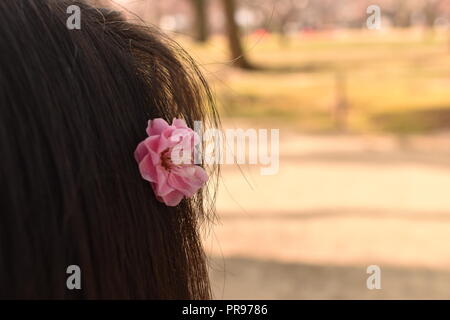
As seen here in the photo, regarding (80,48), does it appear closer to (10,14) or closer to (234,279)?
(10,14)

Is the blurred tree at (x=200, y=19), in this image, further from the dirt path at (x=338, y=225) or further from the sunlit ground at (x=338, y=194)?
the dirt path at (x=338, y=225)

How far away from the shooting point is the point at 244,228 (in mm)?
5410

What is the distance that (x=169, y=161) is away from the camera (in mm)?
754

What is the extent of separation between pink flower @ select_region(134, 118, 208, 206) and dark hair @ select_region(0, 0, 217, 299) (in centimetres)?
2

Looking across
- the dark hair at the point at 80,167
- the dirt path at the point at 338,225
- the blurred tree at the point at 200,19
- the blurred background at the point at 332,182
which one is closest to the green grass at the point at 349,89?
the blurred background at the point at 332,182

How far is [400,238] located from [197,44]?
39.5 feet

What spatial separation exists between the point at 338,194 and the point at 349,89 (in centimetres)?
617

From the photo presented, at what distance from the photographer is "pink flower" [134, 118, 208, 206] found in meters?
0.73

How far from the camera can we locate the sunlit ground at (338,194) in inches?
169

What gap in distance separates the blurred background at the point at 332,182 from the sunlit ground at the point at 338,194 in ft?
0.04

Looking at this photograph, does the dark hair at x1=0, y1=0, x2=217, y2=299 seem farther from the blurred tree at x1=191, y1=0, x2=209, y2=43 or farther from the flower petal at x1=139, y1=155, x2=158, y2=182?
the blurred tree at x1=191, y1=0, x2=209, y2=43

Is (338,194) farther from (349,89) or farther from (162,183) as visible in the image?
(349,89)

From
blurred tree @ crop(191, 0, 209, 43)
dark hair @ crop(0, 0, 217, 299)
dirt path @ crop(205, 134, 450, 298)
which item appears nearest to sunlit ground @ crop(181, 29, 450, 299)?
dirt path @ crop(205, 134, 450, 298)

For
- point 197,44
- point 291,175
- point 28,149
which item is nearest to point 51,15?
point 28,149
